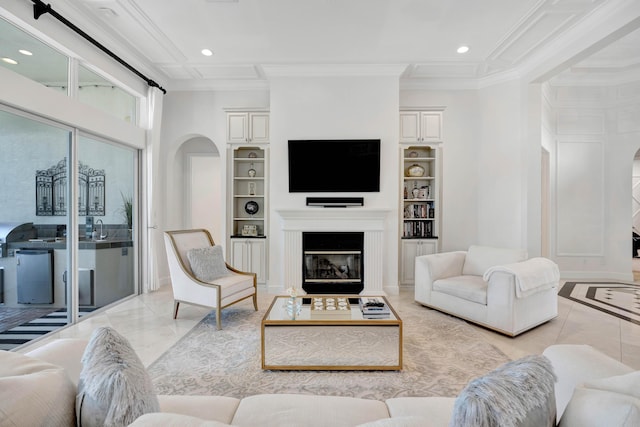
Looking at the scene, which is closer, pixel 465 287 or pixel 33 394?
pixel 33 394

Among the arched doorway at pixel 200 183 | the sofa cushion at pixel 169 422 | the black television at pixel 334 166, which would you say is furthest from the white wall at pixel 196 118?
the sofa cushion at pixel 169 422

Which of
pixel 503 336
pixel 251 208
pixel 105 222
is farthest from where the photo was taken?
pixel 251 208

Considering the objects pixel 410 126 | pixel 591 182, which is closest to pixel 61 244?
pixel 410 126

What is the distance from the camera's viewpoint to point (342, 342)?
2.36m

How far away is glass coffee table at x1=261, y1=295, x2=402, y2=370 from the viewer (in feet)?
7.62

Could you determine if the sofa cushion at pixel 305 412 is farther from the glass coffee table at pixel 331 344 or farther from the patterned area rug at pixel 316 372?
the glass coffee table at pixel 331 344

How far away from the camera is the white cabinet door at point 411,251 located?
15.7 feet

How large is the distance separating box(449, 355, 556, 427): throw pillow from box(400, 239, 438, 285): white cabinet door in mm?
4016

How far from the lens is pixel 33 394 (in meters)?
0.76

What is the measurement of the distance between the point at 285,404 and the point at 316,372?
1.20 m

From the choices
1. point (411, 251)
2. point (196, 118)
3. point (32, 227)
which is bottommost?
point (411, 251)

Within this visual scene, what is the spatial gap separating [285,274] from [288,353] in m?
2.08

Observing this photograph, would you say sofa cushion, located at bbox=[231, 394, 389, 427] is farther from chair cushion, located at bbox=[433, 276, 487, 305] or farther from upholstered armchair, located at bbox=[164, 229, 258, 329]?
chair cushion, located at bbox=[433, 276, 487, 305]

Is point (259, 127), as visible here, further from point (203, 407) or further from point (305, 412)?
point (305, 412)
